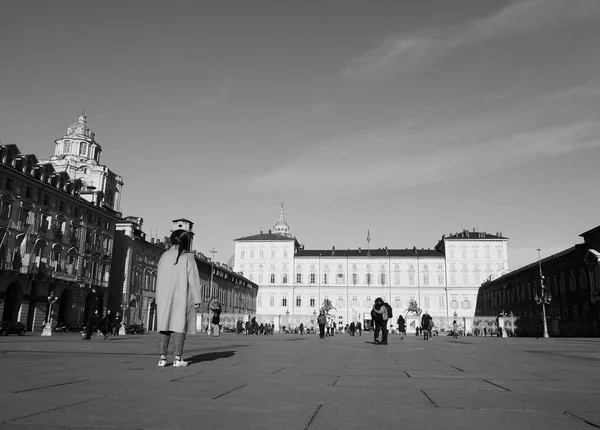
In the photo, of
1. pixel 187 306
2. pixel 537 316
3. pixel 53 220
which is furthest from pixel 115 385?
pixel 537 316

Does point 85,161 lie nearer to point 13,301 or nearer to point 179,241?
point 13,301

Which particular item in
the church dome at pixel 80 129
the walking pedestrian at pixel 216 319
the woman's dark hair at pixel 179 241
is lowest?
the walking pedestrian at pixel 216 319

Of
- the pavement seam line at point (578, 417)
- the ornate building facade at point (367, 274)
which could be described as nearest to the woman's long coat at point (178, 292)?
the pavement seam line at point (578, 417)

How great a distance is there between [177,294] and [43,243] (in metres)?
44.5

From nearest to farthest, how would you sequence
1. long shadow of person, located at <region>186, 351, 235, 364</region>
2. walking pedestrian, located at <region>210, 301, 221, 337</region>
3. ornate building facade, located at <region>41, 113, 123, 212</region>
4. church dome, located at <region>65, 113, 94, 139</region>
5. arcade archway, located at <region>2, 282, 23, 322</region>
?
long shadow of person, located at <region>186, 351, 235, 364</region> → walking pedestrian, located at <region>210, 301, 221, 337</region> → arcade archway, located at <region>2, 282, 23, 322</region> → ornate building facade, located at <region>41, 113, 123, 212</region> → church dome, located at <region>65, 113, 94, 139</region>

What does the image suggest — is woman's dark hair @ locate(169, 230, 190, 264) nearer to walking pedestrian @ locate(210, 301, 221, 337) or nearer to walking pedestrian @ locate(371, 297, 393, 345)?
walking pedestrian @ locate(371, 297, 393, 345)

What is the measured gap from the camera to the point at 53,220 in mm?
48781

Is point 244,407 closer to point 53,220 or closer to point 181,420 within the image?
point 181,420

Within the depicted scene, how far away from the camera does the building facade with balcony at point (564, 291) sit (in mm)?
53719

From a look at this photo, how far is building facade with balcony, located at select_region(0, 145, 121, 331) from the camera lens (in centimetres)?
4266

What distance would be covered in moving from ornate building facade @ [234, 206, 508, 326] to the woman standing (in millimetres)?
96644

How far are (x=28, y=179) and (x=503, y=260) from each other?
90.3 metres

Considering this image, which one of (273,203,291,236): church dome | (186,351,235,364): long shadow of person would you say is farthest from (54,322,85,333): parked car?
(273,203,291,236): church dome

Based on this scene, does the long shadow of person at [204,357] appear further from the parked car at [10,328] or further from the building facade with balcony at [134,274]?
the building facade with balcony at [134,274]
